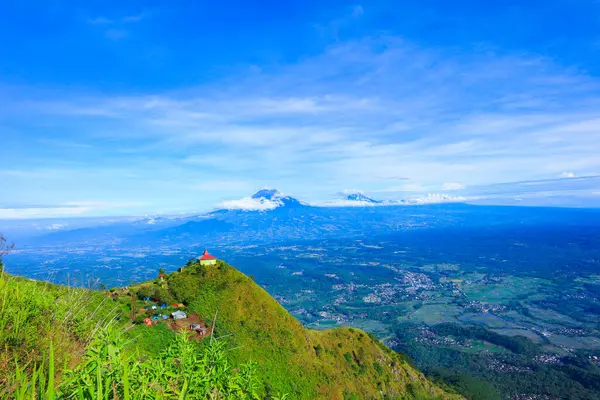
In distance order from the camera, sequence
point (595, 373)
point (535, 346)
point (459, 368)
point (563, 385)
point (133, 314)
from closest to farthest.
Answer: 1. point (133, 314)
2. point (563, 385)
3. point (595, 373)
4. point (459, 368)
5. point (535, 346)

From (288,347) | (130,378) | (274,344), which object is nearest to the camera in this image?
(130,378)

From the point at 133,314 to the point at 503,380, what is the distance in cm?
11283

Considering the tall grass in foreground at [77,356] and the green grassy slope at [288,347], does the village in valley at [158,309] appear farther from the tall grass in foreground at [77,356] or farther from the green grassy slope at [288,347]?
the tall grass in foreground at [77,356]

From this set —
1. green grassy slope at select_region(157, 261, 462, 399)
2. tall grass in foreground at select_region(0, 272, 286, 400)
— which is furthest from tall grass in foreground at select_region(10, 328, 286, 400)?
green grassy slope at select_region(157, 261, 462, 399)

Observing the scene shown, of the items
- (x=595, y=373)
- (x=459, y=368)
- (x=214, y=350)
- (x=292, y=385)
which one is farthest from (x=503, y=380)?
(x=214, y=350)

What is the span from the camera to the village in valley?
42719mm

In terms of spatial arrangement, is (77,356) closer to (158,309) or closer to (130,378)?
(130,378)

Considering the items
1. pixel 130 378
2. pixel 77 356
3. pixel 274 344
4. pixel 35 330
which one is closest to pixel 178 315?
pixel 274 344

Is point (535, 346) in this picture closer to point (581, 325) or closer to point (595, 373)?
point (595, 373)

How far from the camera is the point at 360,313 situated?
196000 mm

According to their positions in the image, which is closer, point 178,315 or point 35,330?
point 35,330

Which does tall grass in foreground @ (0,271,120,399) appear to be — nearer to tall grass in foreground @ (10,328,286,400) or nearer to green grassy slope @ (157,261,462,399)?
tall grass in foreground @ (10,328,286,400)

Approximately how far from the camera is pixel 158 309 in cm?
4522

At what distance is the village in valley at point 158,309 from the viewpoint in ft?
140
